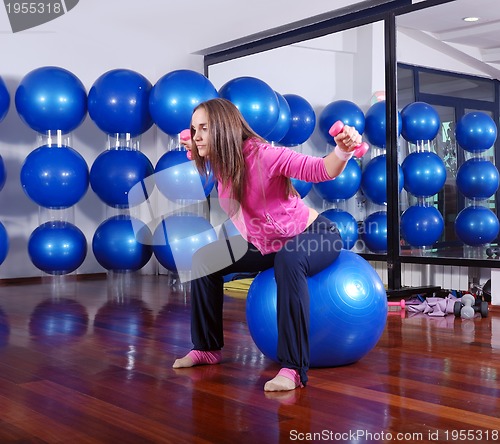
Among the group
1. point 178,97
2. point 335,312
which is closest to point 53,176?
point 178,97

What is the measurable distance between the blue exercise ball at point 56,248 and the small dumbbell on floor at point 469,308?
273cm

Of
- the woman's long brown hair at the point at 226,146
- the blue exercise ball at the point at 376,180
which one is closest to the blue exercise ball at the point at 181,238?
the blue exercise ball at the point at 376,180

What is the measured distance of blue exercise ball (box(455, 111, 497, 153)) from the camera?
4.30m

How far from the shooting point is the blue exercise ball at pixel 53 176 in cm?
487

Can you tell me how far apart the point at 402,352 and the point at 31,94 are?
3299mm

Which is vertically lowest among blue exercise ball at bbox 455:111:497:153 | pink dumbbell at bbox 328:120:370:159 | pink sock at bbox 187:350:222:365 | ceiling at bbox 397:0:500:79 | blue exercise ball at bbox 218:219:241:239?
pink sock at bbox 187:350:222:365

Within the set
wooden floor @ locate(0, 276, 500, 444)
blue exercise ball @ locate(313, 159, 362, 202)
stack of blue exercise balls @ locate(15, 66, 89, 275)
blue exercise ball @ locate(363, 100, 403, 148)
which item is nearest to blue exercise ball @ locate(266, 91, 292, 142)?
blue exercise ball @ locate(313, 159, 362, 202)

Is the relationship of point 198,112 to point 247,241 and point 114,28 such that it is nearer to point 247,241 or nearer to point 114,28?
point 247,241

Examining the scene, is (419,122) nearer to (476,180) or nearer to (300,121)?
(476,180)

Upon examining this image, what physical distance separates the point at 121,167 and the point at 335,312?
295 centimetres

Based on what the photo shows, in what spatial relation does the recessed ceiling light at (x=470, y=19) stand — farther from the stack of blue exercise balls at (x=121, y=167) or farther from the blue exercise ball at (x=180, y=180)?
the stack of blue exercise balls at (x=121, y=167)

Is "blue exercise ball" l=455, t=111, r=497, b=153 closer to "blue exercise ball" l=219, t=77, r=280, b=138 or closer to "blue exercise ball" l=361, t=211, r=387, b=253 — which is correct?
"blue exercise ball" l=361, t=211, r=387, b=253

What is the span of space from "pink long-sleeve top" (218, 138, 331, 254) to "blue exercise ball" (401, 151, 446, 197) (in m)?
2.37

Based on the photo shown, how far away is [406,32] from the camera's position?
4.54 m
